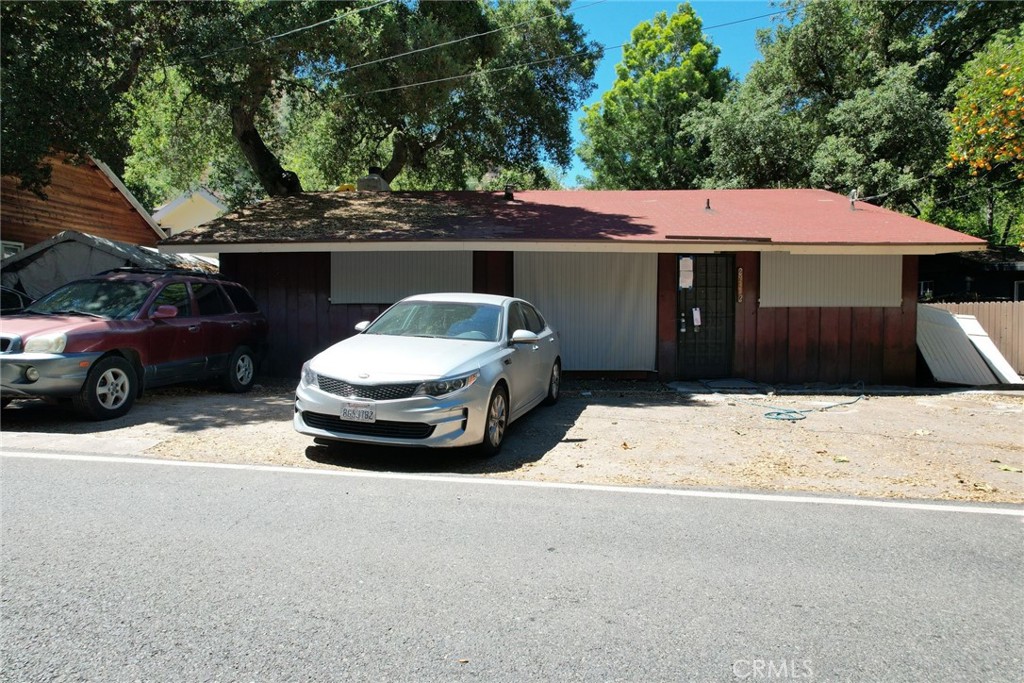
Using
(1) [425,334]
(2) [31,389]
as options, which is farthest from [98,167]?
(1) [425,334]

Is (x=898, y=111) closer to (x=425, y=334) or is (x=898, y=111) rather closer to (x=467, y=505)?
(x=425, y=334)

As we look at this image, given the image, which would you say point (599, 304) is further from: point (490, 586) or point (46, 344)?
point (490, 586)

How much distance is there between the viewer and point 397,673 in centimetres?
298

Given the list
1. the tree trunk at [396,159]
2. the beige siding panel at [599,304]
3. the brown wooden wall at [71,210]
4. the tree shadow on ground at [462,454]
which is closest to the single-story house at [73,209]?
the brown wooden wall at [71,210]

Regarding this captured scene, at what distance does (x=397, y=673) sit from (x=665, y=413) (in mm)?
7089

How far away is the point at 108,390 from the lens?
825 centimetres

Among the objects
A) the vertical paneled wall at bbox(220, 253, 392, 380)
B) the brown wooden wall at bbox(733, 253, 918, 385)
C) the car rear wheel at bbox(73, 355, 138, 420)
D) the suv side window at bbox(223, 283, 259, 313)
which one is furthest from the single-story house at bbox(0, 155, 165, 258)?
the brown wooden wall at bbox(733, 253, 918, 385)

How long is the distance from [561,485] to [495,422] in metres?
1.22

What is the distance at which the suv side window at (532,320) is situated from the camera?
909cm

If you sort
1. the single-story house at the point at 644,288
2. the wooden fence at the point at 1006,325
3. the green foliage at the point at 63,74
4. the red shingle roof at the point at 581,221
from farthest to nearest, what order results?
the wooden fence at the point at 1006,325
the single-story house at the point at 644,288
the green foliage at the point at 63,74
the red shingle roof at the point at 581,221

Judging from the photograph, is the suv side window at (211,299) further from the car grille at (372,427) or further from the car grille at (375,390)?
the car grille at (375,390)

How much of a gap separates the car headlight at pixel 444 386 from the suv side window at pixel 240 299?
578 cm

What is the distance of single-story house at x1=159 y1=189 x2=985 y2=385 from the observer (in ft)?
41.3

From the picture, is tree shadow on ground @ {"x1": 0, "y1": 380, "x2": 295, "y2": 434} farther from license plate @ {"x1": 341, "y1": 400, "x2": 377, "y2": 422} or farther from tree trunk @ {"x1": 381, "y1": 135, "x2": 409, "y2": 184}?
tree trunk @ {"x1": 381, "y1": 135, "x2": 409, "y2": 184}
